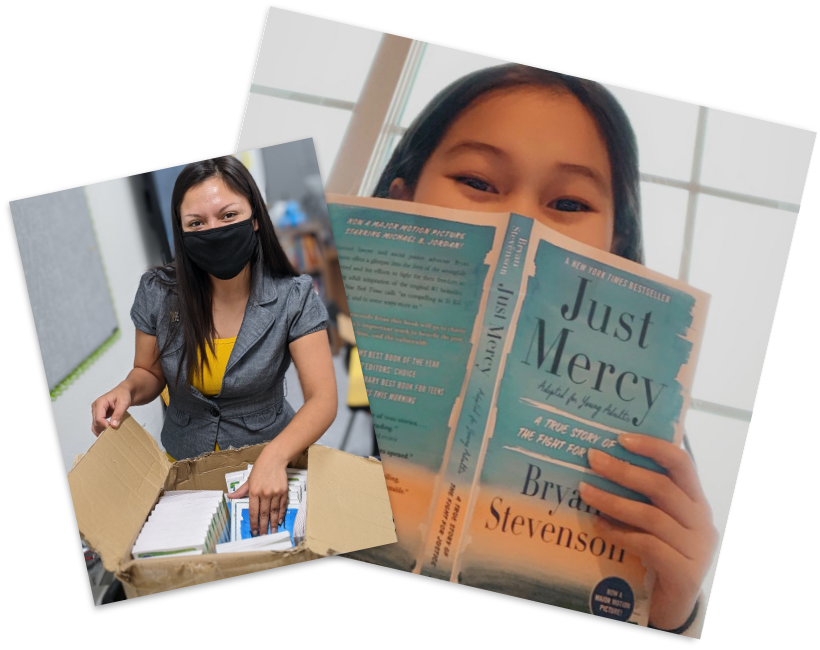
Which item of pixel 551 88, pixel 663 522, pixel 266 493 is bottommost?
pixel 266 493

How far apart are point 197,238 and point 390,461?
0.74 metres

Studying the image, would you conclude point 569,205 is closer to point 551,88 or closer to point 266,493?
point 551,88

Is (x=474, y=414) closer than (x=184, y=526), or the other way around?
(x=184, y=526)

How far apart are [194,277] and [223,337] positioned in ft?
0.54

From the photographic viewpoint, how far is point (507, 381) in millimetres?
2012

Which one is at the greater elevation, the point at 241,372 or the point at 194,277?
the point at 194,277

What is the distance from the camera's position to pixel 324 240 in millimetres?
2010

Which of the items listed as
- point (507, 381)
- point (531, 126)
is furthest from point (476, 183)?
point (507, 381)

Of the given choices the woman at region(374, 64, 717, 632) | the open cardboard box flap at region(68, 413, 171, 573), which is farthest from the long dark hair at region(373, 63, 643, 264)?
the open cardboard box flap at region(68, 413, 171, 573)

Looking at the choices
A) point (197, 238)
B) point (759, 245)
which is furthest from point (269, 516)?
point (759, 245)

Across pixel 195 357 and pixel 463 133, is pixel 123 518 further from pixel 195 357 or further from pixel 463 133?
pixel 463 133

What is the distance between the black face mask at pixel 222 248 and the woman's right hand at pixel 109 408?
36 centimetres

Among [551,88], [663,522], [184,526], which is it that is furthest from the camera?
[551,88]

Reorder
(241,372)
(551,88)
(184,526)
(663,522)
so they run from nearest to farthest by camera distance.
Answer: (184,526) → (241,372) → (663,522) → (551,88)
